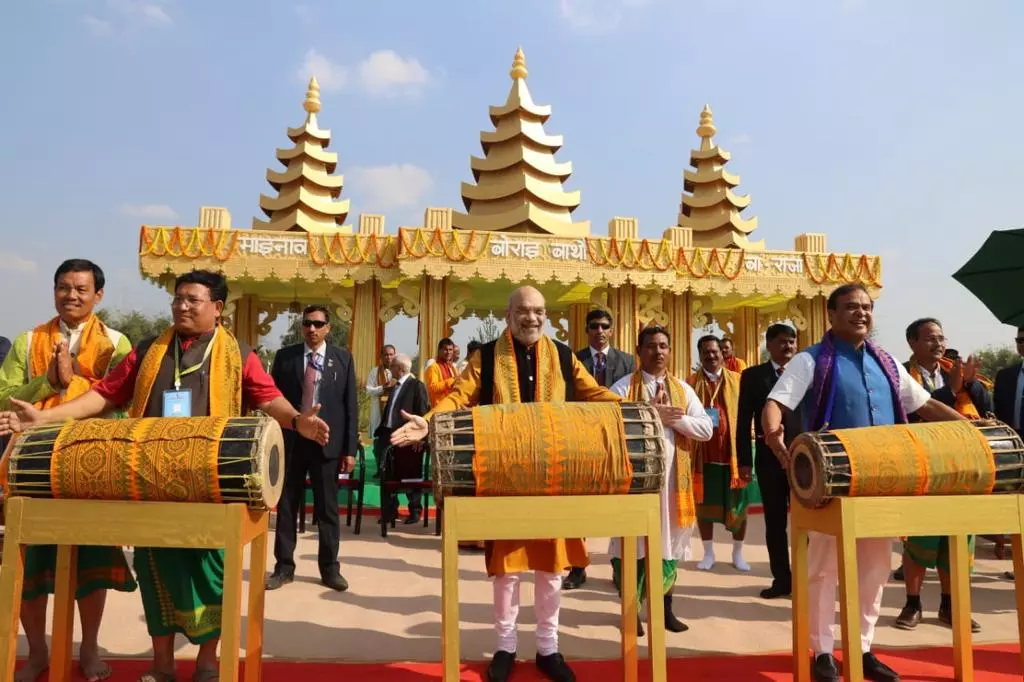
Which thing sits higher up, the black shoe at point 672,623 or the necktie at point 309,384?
the necktie at point 309,384

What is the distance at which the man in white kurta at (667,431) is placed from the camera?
12.0 feet

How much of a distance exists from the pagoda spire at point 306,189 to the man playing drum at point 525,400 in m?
14.0

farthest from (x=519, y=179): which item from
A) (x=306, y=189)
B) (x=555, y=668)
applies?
(x=555, y=668)

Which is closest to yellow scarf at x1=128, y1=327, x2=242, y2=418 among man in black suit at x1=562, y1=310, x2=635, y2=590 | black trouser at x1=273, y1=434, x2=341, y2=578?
black trouser at x1=273, y1=434, x2=341, y2=578

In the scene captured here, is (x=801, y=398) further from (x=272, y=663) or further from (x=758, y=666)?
(x=272, y=663)

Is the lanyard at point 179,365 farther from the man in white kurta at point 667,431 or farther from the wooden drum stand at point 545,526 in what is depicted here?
the man in white kurta at point 667,431

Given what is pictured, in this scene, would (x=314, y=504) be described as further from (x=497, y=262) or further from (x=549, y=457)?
(x=497, y=262)

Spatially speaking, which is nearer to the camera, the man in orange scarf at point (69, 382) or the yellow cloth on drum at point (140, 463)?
A: the yellow cloth on drum at point (140, 463)

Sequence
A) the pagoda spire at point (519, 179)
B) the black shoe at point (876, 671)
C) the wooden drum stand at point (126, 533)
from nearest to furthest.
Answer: the wooden drum stand at point (126, 533) → the black shoe at point (876, 671) → the pagoda spire at point (519, 179)

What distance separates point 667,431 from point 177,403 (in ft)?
7.83

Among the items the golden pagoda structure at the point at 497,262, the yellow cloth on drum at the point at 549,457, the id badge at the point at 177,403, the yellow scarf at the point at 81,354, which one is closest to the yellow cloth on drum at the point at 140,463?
the id badge at the point at 177,403

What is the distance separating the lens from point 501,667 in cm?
293

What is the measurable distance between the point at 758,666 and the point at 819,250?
13769 millimetres

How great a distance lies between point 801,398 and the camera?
10.5ft
